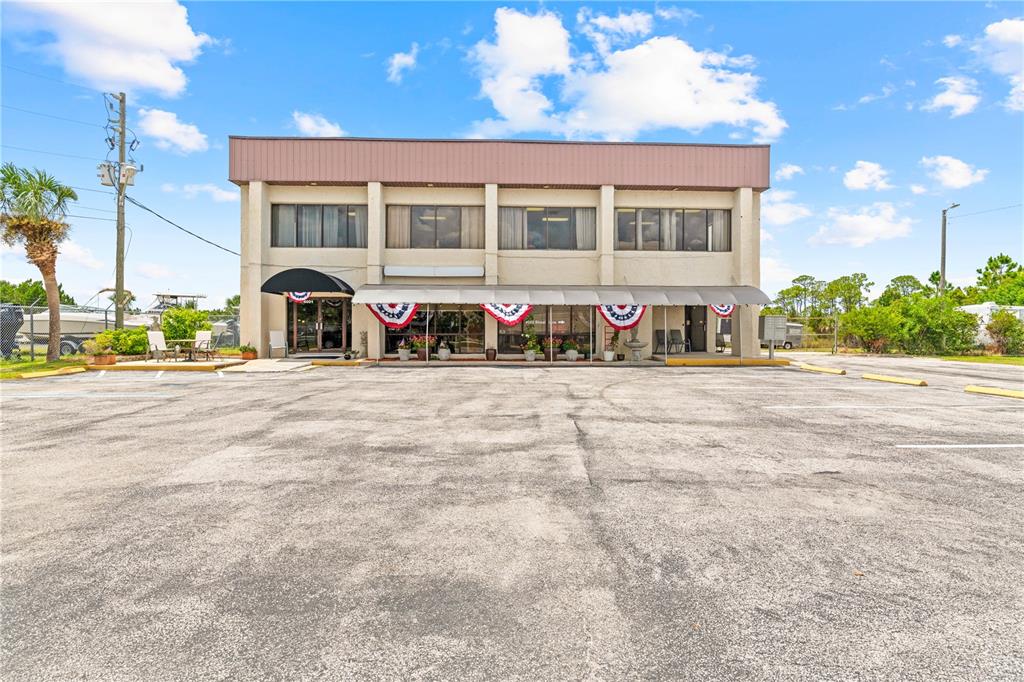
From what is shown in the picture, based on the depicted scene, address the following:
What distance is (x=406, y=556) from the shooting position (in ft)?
12.1

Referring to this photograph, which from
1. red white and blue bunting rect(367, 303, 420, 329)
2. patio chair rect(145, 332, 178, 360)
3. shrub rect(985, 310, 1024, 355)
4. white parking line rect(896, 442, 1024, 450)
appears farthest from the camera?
shrub rect(985, 310, 1024, 355)

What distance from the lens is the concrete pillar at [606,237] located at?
22500 mm

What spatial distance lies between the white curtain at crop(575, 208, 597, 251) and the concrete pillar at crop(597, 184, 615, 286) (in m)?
0.63

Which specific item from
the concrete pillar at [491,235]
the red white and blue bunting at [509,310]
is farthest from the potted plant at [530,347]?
the concrete pillar at [491,235]

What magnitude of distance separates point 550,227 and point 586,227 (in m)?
1.69

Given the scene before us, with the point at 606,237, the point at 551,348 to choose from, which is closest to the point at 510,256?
the point at 606,237

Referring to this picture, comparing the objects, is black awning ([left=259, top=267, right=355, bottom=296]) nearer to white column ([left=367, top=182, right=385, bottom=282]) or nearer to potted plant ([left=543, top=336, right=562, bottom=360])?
white column ([left=367, top=182, right=385, bottom=282])

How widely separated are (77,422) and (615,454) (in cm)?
905

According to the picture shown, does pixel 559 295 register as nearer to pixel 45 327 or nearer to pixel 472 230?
pixel 472 230

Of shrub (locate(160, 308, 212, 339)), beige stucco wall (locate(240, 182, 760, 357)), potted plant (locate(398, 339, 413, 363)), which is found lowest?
potted plant (locate(398, 339, 413, 363))

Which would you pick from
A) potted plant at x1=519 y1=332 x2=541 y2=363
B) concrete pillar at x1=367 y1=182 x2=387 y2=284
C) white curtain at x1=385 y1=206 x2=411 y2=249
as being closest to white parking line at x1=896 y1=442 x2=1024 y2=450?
potted plant at x1=519 y1=332 x2=541 y2=363

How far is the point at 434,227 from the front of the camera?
2316cm

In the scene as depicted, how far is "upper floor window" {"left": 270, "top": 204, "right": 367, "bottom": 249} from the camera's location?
22953 millimetres

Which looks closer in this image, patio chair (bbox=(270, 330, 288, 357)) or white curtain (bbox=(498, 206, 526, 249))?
patio chair (bbox=(270, 330, 288, 357))
